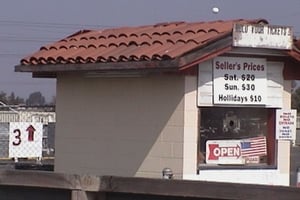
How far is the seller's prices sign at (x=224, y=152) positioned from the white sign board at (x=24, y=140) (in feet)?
57.0

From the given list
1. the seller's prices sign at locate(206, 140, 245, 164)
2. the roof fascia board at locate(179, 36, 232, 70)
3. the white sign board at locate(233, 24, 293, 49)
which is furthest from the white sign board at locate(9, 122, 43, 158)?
the roof fascia board at locate(179, 36, 232, 70)

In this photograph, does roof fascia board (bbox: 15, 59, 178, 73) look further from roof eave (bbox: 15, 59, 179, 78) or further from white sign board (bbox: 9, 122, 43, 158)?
white sign board (bbox: 9, 122, 43, 158)

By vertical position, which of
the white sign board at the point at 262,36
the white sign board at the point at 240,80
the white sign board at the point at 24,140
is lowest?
the white sign board at the point at 24,140

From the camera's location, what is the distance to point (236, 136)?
1180cm

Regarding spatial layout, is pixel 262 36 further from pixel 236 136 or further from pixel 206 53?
pixel 236 136

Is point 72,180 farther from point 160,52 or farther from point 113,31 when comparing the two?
point 113,31

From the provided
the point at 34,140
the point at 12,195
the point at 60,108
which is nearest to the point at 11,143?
the point at 34,140

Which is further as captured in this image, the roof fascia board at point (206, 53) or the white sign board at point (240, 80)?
the white sign board at point (240, 80)

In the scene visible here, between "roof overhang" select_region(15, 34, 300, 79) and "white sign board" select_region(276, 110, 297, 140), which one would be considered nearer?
"roof overhang" select_region(15, 34, 300, 79)

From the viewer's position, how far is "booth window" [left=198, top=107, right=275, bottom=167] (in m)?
11.3

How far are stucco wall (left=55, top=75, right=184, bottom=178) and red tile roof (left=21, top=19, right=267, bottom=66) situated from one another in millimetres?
380

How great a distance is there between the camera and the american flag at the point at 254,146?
38.3 feet

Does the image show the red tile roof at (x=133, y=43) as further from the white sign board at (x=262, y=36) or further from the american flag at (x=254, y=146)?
the american flag at (x=254, y=146)

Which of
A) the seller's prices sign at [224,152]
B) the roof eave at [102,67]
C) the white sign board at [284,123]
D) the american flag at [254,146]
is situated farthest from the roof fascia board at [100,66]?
the white sign board at [284,123]
